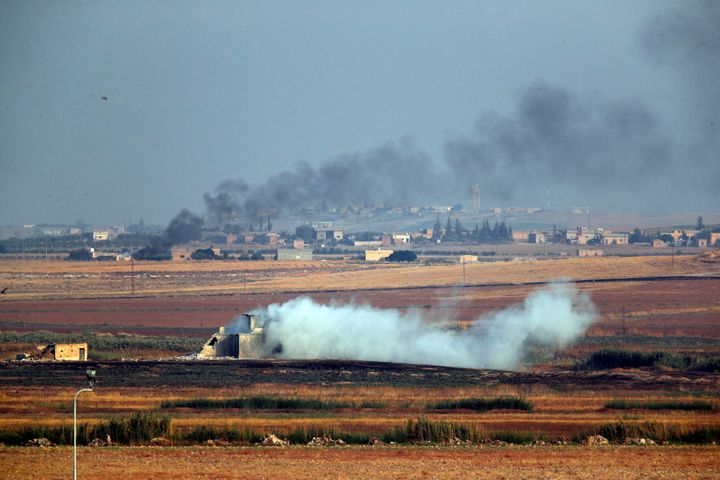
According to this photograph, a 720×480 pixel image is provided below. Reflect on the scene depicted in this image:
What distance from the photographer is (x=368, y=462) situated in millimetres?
39562

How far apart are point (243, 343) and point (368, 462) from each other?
36.5 m

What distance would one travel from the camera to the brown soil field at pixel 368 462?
3712cm

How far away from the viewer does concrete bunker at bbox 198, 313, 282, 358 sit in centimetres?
7512

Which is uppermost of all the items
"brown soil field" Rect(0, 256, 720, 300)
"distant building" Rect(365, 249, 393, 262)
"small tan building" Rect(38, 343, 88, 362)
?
"distant building" Rect(365, 249, 393, 262)

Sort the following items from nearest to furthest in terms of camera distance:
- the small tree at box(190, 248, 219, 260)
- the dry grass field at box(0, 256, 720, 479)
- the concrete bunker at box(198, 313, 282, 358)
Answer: the dry grass field at box(0, 256, 720, 479)
the concrete bunker at box(198, 313, 282, 358)
the small tree at box(190, 248, 219, 260)

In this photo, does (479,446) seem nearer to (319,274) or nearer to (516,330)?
(516,330)

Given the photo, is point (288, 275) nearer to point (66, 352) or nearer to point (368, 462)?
point (66, 352)

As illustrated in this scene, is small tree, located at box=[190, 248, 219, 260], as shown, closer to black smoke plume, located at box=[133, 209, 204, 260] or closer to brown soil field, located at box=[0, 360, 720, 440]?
black smoke plume, located at box=[133, 209, 204, 260]

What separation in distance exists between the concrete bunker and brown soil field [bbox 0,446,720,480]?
3269cm

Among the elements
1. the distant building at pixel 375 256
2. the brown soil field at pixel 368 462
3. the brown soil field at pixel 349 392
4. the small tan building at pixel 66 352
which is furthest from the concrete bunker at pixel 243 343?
the distant building at pixel 375 256

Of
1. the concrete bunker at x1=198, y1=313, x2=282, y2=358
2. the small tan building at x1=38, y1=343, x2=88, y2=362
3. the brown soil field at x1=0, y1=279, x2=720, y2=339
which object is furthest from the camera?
the brown soil field at x1=0, y1=279, x2=720, y2=339

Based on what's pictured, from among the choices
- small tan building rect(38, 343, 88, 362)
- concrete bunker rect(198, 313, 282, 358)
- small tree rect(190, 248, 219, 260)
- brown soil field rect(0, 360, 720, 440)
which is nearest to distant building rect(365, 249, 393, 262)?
small tree rect(190, 248, 219, 260)

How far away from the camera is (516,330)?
8188 cm

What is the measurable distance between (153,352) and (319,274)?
80.8m
